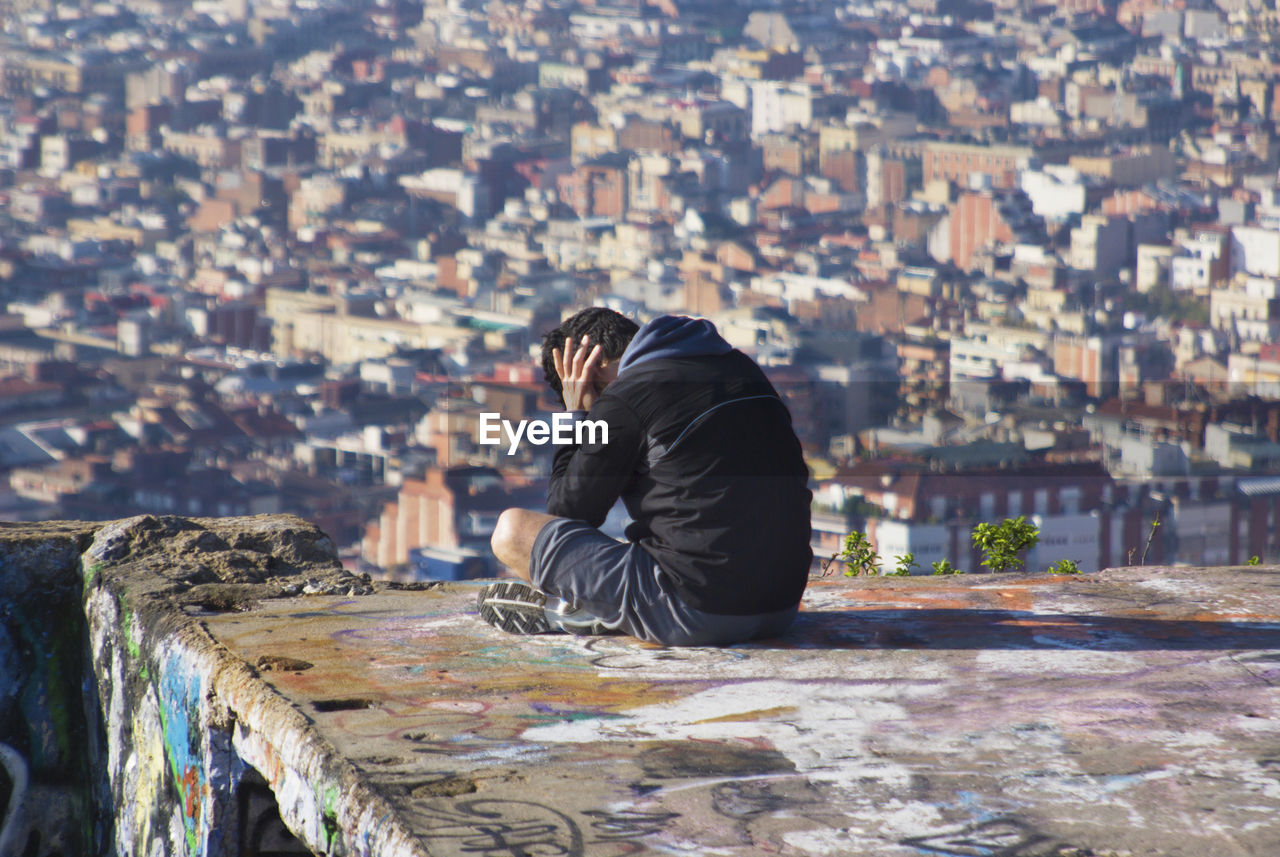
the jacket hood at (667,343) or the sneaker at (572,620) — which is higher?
the jacket hood at (667,343)

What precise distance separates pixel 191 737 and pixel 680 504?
0.51 m

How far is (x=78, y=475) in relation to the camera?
17.9 meters

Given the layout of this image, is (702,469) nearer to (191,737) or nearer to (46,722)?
(191,737)

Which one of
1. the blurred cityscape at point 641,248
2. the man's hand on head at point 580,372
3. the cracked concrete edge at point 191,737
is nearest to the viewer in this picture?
the cracked concrete edge at point 191,737

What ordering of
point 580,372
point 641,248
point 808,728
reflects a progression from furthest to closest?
point 641,248 < point 580,372 < point 808,728

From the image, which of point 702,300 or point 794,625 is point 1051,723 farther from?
point 702,300

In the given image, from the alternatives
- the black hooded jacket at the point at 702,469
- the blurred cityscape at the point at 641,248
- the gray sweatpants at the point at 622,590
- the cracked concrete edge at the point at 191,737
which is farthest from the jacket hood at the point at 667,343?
the blurred cityscape at the point at 641,248

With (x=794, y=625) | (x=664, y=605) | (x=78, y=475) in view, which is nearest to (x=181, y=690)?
(x=664, y=605)

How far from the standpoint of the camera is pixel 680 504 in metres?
1.55

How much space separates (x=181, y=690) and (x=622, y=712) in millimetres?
487

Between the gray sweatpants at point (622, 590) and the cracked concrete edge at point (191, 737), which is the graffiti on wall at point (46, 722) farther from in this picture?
the gray sweatpants at point (622, 590)

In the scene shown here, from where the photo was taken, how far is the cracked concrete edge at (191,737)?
4.25 feet

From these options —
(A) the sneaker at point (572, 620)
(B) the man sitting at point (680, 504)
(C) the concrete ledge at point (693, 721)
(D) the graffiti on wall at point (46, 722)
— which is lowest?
(D) the graffiti on wall at point (46, 722)

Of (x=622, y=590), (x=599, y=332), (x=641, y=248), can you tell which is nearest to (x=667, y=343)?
(x=599, y=332)
